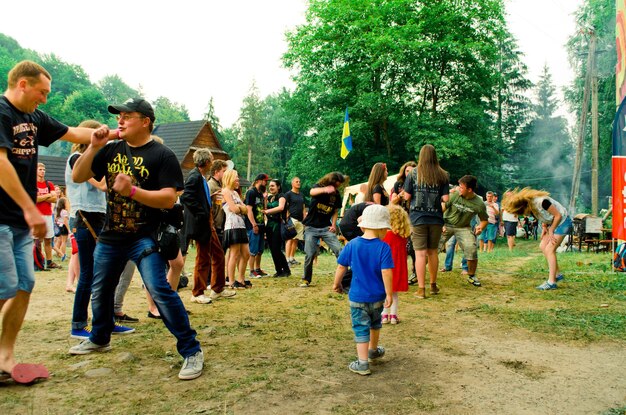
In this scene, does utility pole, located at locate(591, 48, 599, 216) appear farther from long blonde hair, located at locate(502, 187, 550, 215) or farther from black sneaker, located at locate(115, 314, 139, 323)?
black sneaker, located at locate(115, 314, 139, 323)

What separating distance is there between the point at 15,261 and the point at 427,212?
5.38 metres

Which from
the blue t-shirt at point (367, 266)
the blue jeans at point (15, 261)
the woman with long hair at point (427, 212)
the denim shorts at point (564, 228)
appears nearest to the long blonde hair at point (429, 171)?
the woman with long hair at point (427, 212)

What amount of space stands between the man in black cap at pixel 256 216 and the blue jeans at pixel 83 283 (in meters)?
4.23

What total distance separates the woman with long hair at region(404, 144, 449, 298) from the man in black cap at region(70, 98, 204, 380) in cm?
425

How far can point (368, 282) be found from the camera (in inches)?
159

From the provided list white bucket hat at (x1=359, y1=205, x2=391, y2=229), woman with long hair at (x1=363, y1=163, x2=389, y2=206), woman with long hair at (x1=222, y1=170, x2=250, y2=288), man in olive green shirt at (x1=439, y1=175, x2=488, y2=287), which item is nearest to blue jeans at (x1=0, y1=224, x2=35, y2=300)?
white bucket hat at (x1=359, y1=205, x2=391, y2=229)

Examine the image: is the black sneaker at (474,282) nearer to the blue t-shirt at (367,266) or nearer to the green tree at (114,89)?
the blue t-shirt at (367,266)

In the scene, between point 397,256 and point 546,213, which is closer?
point 397,256

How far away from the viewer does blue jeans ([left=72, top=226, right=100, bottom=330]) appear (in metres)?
4.66

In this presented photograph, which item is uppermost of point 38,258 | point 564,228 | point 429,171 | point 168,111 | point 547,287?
point 168,111

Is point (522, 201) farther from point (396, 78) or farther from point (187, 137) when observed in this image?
point (187, 137)

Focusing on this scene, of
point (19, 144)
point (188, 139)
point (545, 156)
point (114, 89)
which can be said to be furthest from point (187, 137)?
point (114, 89)

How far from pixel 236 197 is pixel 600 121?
3530 centimetres

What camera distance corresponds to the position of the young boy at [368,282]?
12.9 ft
